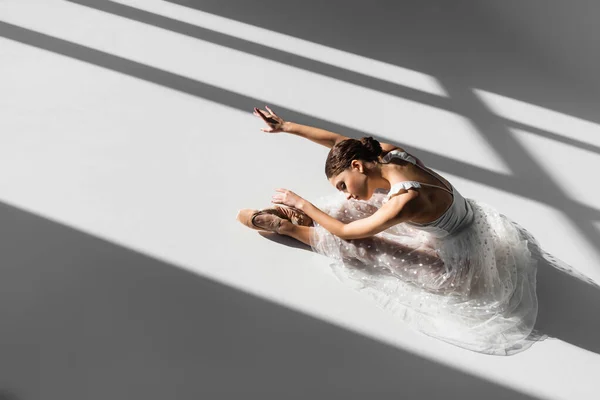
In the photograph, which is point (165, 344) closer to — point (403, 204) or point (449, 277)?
point (403, 204)

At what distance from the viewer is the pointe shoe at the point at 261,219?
8.35 feet

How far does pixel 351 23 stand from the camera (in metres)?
3.97

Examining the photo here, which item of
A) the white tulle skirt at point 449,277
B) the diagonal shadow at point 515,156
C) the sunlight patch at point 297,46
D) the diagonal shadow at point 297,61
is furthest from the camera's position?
the sunlight patch at point 297,46

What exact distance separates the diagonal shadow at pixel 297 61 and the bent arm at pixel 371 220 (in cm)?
136

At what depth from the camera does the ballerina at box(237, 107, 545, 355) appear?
7.29ft

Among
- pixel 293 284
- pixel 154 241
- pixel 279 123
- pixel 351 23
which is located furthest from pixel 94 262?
pixel 351 23

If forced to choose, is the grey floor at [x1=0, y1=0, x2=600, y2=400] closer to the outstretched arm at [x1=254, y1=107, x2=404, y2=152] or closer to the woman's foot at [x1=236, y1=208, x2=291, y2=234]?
the woman's foot at [x1=236, y1=208, x2=291, y2=234]

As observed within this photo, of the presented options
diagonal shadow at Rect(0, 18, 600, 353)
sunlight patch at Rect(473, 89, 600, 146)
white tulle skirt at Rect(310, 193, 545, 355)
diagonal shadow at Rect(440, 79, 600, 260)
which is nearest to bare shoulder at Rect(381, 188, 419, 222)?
white tulle skirt at Rect(310, 193, 545, 355)

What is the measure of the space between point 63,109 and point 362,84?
1647 mm

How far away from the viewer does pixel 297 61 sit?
360 cm

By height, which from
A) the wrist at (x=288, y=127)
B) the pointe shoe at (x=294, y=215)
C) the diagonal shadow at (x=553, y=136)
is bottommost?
the pointe shoe at (x=294, y=215)

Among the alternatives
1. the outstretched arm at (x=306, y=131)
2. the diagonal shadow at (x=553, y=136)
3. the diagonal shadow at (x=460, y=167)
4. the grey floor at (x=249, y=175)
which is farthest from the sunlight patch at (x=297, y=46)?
the outstretched arm at (x=306, y=131)

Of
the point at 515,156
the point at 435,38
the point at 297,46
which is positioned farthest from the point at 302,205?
the point at 435,38

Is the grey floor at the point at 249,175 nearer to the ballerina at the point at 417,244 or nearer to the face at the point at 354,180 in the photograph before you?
the ballerina at the point at 417,244
